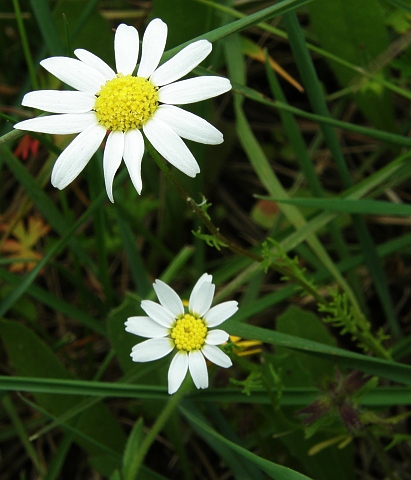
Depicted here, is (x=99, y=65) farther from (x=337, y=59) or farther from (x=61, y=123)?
(x=337, y=59)

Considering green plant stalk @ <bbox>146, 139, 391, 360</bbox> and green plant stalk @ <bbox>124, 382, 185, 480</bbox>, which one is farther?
green plant stalk @ <bbox>124, 382, 185, 480</bbox>

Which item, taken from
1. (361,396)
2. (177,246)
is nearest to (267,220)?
(177,246)

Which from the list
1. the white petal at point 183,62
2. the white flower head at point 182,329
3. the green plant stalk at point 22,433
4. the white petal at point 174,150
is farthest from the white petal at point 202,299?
the green plant stalk at point 22,433

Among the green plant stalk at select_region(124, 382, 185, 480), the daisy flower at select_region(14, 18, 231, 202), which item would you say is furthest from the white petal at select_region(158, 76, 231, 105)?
the green plant stalk at select_region(124, 382, 185, 480)

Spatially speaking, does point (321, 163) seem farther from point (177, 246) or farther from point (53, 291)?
point (53, 291)

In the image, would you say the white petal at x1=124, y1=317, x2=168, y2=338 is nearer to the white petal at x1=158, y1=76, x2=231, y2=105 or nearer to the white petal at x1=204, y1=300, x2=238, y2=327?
the white petal at x1=204, y1=300, x2=238, y2=327

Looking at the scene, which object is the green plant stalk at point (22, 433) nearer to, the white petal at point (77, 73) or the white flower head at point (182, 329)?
the white flower head at point (182, 329)
